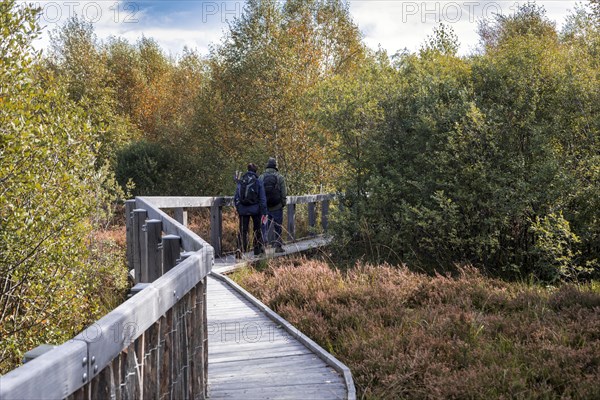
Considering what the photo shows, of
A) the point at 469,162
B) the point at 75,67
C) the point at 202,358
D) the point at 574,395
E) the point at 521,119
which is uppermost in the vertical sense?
the point at 75,67

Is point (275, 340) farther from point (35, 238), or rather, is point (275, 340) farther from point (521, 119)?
point (521, 119)

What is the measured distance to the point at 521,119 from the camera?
1083cm

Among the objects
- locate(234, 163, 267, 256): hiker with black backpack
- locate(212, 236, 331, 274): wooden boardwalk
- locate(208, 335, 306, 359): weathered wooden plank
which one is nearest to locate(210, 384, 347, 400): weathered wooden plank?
locate(208, 335, 306, 359): weathered wooden plank

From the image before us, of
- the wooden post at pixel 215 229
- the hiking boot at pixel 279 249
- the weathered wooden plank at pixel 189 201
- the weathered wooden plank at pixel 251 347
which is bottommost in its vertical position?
the weathered wooden plank at pixel 251 347

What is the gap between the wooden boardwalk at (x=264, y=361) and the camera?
4.64 metres

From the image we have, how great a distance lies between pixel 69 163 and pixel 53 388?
7439mm

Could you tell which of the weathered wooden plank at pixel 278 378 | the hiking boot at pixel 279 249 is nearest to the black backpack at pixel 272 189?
the hiking boot at pixel 279 249

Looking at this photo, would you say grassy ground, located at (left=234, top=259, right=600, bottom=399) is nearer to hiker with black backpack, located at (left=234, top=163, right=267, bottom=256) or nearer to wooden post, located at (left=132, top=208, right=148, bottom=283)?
wooden post, located at (left=132, top=208, right=148, bottom=283)

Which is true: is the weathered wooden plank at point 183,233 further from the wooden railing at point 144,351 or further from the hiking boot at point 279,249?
the hiking boot at point 279,249

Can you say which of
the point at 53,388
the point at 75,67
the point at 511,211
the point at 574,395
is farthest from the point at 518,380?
the point at 75,67

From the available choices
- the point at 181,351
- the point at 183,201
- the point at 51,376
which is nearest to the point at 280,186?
the point at 183,201

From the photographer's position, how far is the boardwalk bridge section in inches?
86.1

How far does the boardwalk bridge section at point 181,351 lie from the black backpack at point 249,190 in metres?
3.28

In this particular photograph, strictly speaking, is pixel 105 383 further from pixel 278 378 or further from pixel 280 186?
pixel 280 186
